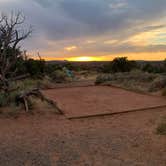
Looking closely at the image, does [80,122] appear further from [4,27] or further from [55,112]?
[4,27]

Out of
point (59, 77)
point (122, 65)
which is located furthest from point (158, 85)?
point (122, 65)

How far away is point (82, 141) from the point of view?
5.84 m

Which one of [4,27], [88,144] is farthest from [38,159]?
Result: [4,27]

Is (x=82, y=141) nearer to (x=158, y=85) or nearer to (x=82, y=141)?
(x=82, y=141)

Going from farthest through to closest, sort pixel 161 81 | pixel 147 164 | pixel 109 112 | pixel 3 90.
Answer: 1. pixel 161 81
2. pixel 3 90
3. pixel 109 112
4. pixel 147 164

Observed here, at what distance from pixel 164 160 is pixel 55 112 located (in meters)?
5.26

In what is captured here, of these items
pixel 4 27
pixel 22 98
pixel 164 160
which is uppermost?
pixel 4 27


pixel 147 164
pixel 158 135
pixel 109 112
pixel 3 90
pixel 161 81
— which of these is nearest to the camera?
pixel 147 164

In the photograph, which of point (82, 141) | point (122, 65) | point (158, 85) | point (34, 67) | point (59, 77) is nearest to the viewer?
point (82, 141)

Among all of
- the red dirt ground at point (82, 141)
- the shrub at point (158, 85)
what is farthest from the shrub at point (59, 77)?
the red dirt ground at point (82, 141)

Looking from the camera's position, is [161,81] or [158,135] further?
[161,81]

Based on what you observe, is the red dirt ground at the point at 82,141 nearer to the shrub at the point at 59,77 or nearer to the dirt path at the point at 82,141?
the dirt path at the point at 82,141

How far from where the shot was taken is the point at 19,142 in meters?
5.88

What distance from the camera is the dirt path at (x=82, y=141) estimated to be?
4707 mm
